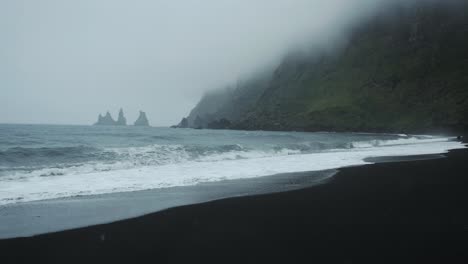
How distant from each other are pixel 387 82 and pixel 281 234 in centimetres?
13872

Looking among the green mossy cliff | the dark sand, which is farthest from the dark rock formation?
the dark sand

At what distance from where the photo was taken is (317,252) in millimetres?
7363

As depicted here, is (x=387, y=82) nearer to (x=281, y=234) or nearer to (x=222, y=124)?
(x=222, y=124)

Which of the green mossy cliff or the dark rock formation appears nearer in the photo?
the green mossy cliff

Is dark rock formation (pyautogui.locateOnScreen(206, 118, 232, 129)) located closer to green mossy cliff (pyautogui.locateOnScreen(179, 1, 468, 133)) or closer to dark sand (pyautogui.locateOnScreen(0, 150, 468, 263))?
green mossy cliff (pyautogui.locateOnScreen(179, 1, 468, 133))

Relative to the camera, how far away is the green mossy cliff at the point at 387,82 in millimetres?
109938

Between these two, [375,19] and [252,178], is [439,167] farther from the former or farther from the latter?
[375,19]

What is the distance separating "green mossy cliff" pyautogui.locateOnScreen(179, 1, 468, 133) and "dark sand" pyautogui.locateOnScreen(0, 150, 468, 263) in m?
93.8

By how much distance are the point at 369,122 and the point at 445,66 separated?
31.2 meters

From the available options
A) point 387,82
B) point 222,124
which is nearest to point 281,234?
point 387,82

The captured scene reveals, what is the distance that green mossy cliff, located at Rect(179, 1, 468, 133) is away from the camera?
109938 millimetres

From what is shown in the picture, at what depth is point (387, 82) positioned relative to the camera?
132625mm

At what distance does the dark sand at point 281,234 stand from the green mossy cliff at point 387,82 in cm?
9379

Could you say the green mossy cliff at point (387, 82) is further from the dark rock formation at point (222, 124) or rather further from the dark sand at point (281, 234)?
the dark sand at point (281, 234)
